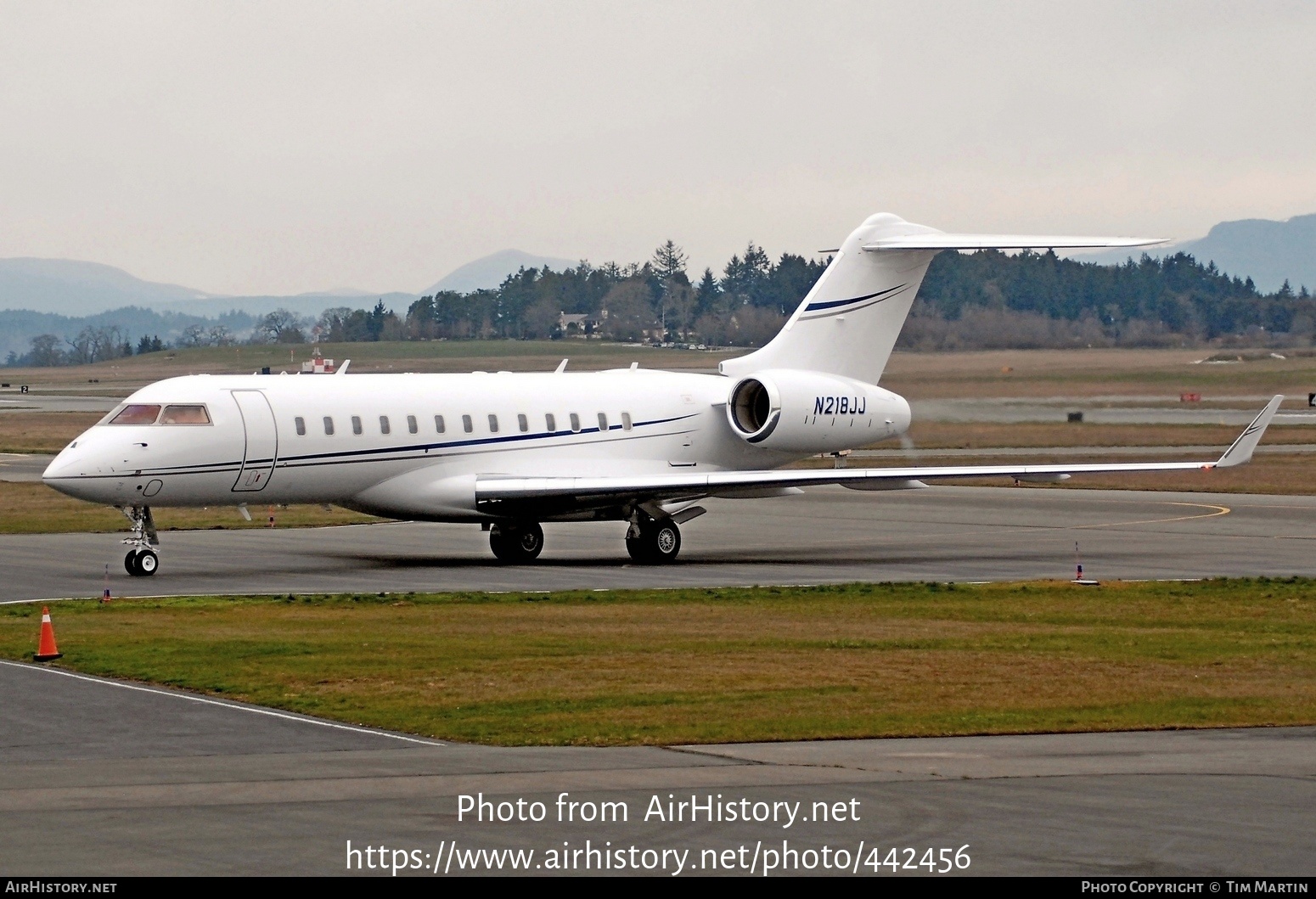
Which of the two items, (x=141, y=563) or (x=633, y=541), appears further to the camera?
(x=633, y=541)

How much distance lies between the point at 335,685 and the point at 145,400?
1325cm

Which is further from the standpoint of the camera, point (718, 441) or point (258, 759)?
point (718, 441)

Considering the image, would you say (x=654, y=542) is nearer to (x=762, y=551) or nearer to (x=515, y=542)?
(x=515, y=542)

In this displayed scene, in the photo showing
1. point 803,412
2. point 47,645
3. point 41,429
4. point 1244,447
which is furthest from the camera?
point 41,429

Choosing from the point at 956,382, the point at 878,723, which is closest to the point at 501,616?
the point at 878,723

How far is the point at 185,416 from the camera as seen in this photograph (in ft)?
98.8

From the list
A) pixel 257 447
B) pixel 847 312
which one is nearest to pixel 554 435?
pixel 257 447

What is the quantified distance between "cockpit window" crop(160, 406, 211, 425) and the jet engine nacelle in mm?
10203

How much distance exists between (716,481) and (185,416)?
28.9 feet

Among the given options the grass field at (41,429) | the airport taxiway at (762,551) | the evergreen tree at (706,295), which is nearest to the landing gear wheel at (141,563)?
the airport taxiway at (762,551)

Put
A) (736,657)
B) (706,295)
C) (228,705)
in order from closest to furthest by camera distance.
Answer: (228,705)
(736,657)
(706,295)

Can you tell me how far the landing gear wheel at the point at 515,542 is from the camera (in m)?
33.6
